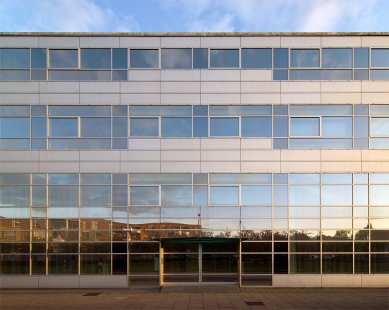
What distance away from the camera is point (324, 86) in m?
20.3

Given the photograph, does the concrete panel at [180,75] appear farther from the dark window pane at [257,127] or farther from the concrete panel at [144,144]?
the dark window pane at [257,127]

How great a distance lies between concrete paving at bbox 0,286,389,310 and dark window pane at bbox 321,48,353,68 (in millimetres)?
11856

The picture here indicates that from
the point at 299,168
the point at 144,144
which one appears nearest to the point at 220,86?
the point at 144,144

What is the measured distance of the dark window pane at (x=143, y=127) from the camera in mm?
20359

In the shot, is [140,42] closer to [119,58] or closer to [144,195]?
[119,58]

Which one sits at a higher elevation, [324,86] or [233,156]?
[324,86]

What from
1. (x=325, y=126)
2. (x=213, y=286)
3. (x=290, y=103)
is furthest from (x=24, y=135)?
(x=325, y=126)

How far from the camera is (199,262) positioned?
1983 centimetres

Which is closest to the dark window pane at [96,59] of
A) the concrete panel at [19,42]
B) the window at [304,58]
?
the concrete panel at [19,42]

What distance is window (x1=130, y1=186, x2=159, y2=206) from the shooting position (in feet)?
65.7

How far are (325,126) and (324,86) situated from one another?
7.18ft

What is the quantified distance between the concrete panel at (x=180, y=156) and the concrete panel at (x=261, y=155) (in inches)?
101

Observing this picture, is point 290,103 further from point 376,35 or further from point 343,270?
point 343,270

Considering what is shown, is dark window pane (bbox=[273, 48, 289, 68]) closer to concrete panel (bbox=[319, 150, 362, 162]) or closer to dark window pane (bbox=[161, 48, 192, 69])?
dark window pane (bbox=[161, 48, 192, 69])
